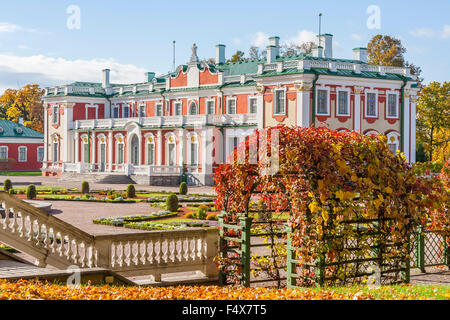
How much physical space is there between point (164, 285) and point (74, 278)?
1.88 metres

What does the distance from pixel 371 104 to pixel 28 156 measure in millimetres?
38320

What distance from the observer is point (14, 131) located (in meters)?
65.5

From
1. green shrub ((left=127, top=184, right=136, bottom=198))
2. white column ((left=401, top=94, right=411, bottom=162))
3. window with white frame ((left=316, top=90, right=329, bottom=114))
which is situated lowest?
green shrub ((left=127, top=184, right=136, bottom=198))

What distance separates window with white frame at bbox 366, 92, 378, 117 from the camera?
136ft

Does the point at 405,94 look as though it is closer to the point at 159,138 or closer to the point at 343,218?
the point at 159,138

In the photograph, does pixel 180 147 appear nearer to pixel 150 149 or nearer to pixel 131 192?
pixel 150 149

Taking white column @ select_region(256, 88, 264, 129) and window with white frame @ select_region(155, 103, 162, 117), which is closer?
white column @ select_region(256, 88, 264, 129)

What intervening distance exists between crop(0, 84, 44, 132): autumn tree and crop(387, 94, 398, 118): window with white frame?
151 feet

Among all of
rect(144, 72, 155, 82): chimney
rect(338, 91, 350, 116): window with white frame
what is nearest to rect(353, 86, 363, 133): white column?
rect(338, 91, 350, 116): window with white frame

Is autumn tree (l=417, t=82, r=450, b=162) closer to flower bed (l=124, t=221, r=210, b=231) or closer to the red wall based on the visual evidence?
flower bed (l=124, t=221, r=210, b=231)

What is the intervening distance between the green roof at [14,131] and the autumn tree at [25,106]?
28.0 ft

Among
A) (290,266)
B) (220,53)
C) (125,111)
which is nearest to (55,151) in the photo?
(125,111)
